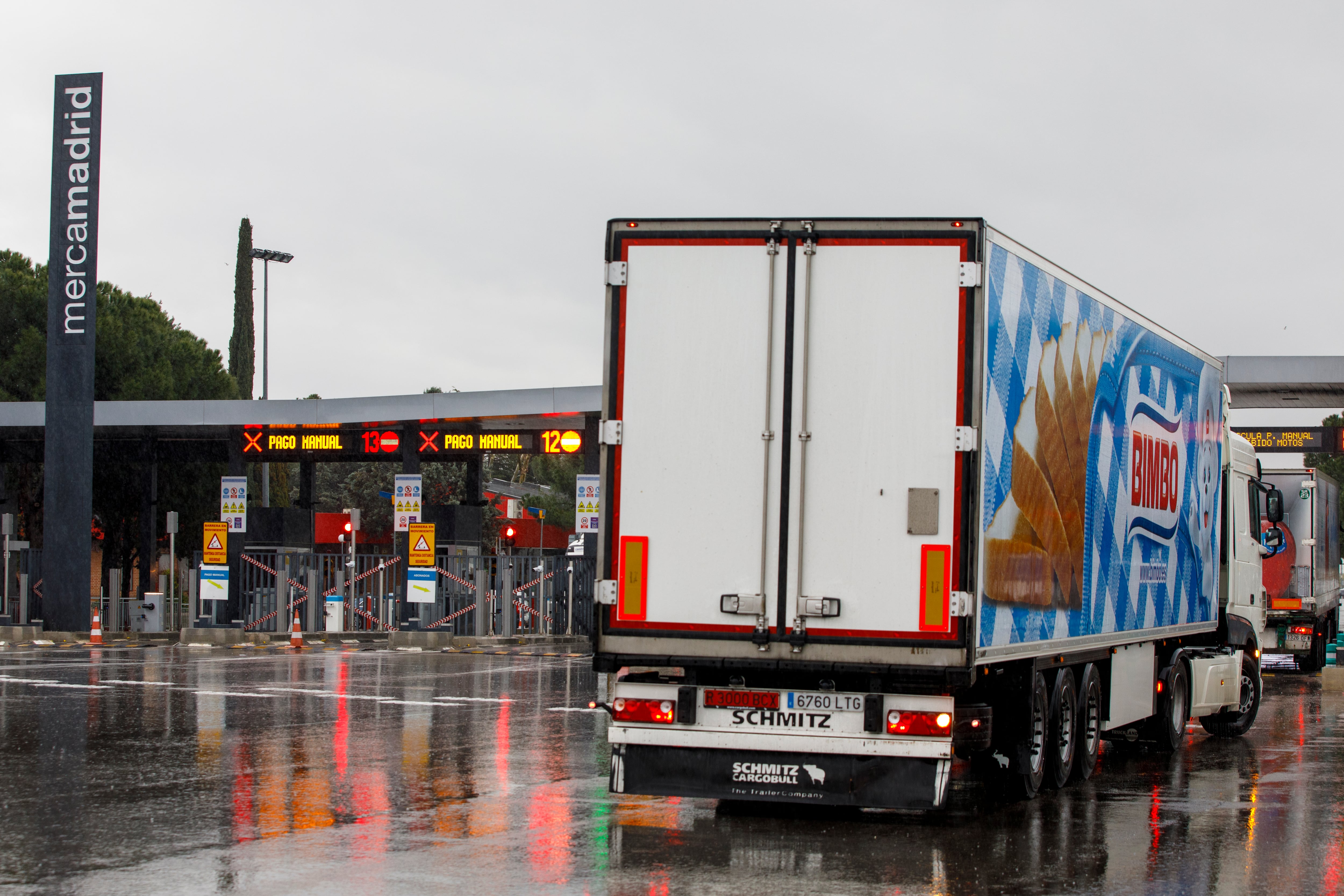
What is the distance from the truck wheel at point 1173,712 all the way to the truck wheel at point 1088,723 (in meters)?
2.05

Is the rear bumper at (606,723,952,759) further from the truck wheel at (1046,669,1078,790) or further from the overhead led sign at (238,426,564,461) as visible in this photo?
the overhead led sign at (238,426,564,461)

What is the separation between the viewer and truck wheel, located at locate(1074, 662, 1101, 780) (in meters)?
11.5

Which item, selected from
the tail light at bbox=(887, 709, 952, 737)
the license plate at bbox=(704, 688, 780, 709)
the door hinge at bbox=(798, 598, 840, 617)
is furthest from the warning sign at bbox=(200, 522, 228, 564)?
the tail light at bbox=(887, 709, 952, 737)

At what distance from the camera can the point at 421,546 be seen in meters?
31.7

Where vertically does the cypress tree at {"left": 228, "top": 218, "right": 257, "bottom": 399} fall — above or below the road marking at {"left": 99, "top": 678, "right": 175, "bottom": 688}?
above

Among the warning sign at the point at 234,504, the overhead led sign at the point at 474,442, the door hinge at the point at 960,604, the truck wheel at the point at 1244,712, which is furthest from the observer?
the warning sign at the point at 234,504

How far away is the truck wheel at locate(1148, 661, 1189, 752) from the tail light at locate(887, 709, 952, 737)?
5.38 m

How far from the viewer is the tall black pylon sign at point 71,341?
108 feet

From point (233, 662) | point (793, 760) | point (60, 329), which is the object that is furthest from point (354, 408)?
point (793, 760)

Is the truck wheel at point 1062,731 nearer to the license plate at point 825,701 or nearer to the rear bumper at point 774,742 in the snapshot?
the rear bumper at point 774,742

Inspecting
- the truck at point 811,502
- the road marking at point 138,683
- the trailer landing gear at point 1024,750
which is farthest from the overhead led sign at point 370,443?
the truck at point 811,502

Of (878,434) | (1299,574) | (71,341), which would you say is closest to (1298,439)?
(1299,574)

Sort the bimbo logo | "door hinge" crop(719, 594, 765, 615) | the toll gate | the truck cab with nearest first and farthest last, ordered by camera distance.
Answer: "door hinge" crop(719, 594, 765, 615), the bimbo logo, the truck cab, the toll gate

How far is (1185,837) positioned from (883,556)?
2.52 m
